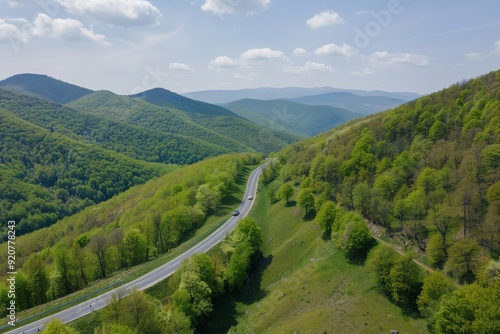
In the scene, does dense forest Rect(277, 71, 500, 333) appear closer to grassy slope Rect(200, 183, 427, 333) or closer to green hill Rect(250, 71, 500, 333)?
green hill Rect(250, 71, 500, 333)

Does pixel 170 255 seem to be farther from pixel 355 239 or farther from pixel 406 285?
pixel 406 285

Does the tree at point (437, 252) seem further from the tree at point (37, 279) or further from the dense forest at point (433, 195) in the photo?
the tree at point (37, 279)

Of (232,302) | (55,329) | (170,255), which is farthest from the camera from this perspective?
(170,255)

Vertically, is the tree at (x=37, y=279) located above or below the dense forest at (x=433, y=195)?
below

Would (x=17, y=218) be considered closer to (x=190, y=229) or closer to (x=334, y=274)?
(x=190, y=229)

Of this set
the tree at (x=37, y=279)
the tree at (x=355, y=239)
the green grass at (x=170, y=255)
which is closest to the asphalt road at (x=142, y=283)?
the green grass at (x=170, y=255)

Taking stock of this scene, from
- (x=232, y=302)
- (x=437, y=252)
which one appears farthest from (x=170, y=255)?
(x=437, y=252)

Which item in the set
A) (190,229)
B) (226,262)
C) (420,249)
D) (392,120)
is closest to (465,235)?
(420,249)
